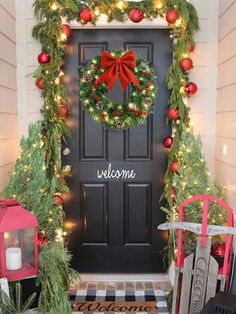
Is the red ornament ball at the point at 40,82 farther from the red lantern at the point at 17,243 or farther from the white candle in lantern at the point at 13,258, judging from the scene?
the white candle in lantern at the point at 13,258

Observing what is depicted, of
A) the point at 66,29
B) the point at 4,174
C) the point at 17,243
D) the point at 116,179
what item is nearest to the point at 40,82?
the point at 66,29

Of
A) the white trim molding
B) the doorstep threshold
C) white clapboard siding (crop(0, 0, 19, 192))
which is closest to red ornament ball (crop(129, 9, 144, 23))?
the white trim molding

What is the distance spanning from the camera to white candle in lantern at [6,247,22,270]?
1937 millimetres

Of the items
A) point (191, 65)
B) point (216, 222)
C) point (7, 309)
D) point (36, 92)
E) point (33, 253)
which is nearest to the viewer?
point (7, 309)

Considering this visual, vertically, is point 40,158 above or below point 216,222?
above

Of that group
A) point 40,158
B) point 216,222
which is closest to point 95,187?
point 40,158

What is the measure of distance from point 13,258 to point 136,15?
1953mm

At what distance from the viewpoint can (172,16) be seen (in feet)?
9.16

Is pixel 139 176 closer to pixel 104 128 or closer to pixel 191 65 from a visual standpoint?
pixel 104 128

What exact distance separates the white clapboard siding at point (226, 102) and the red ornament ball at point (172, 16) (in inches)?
14.5

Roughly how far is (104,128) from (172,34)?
0.95 m

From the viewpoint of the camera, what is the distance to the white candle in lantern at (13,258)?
1937 mm

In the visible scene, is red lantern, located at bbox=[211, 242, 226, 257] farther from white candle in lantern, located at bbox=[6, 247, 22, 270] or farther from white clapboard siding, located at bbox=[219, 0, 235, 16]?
white clapboard siding, located at bbox=[219, 0, 235, 16]

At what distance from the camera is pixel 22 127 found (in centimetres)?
312
